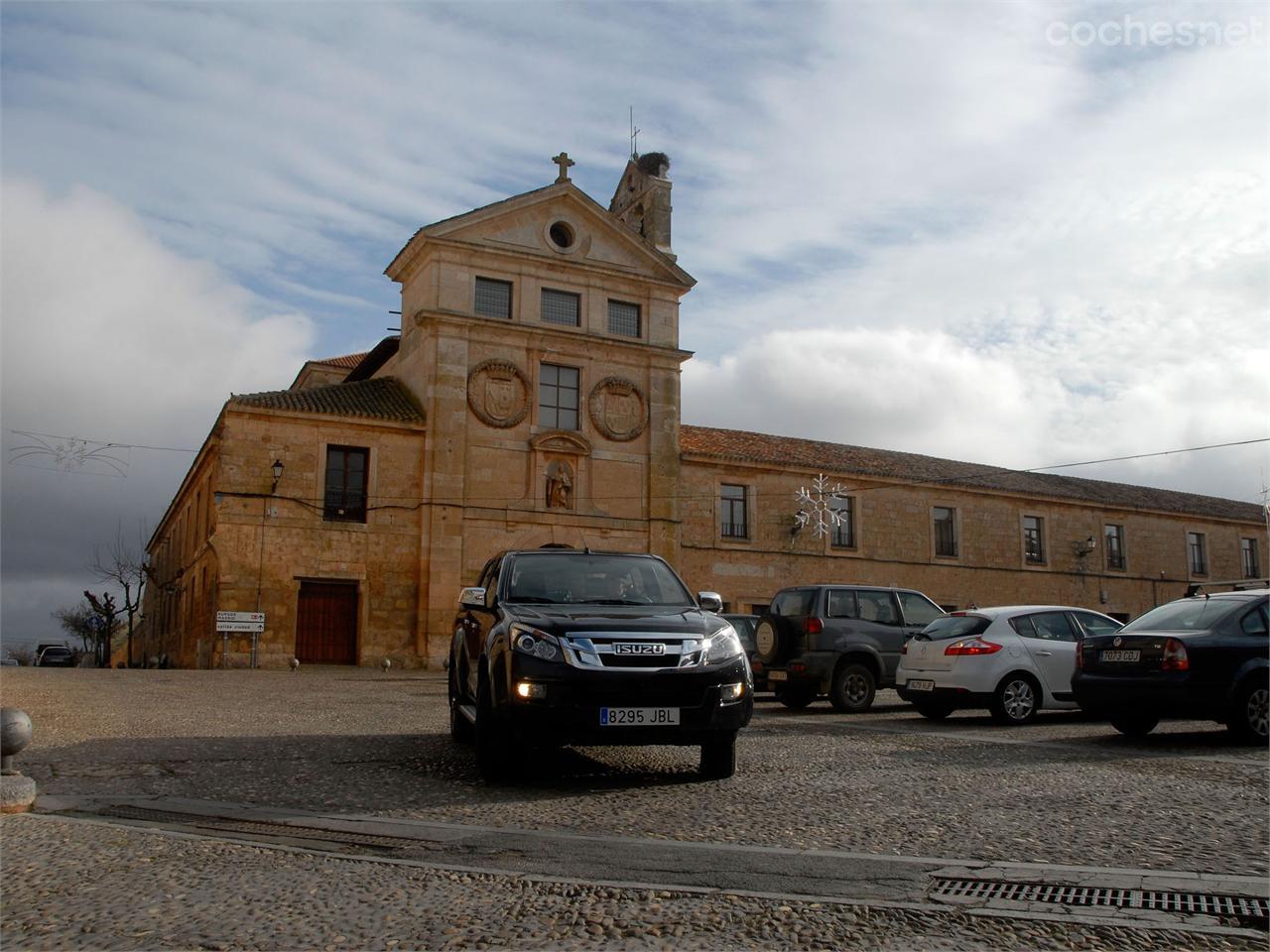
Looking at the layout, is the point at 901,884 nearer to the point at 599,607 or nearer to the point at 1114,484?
the point at 599,607

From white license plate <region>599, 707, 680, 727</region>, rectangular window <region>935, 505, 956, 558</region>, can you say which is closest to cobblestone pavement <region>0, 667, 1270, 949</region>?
white license plate <region>599, 707, 680, 727</region>

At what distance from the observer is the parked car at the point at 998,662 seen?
12.7 metres

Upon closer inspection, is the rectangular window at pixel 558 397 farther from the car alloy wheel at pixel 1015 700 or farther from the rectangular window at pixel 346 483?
the car alloy wheel at pixel 1015 700

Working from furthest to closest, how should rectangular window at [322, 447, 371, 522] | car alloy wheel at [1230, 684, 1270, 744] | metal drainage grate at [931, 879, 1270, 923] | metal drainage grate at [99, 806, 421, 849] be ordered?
1. rectangular window at [322, 447, 371, 522]
2. car alloy wheel at [1230, 684, 1270, 744]
3. metal drainage grate at [99, 806, 421, 849]
4. metal drainage grate at [931, 879, 1270, 923]

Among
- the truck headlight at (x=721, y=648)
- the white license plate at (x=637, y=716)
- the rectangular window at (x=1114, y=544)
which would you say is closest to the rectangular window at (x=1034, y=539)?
the rectangular window at (x=1114, y=544)

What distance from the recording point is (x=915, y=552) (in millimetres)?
37625

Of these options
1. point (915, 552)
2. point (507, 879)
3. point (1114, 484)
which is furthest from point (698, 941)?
point (1114, 484)

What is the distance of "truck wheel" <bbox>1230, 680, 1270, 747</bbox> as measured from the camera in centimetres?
1006

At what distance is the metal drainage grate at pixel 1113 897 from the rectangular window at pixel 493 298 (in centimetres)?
2768

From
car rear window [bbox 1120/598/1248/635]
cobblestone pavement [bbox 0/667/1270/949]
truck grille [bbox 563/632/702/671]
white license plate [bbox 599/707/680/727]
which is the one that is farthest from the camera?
car rear window [bbox 1120/598/1248/635]

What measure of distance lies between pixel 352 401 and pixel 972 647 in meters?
21.2

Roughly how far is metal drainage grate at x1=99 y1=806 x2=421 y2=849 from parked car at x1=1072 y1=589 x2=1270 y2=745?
7357mm

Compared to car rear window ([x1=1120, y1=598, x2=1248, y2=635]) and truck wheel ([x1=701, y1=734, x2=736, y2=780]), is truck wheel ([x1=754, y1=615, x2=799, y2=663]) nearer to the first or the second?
car rear window ([x1=1120, y1=598, x2=1248, y2=635])

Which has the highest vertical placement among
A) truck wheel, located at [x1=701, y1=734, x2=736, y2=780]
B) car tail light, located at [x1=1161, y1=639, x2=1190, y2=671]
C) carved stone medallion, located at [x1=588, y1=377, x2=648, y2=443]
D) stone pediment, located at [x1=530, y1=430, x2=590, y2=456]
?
carved stone medallion, located at [x1=588, y1=377, x2=648, y2=443]
